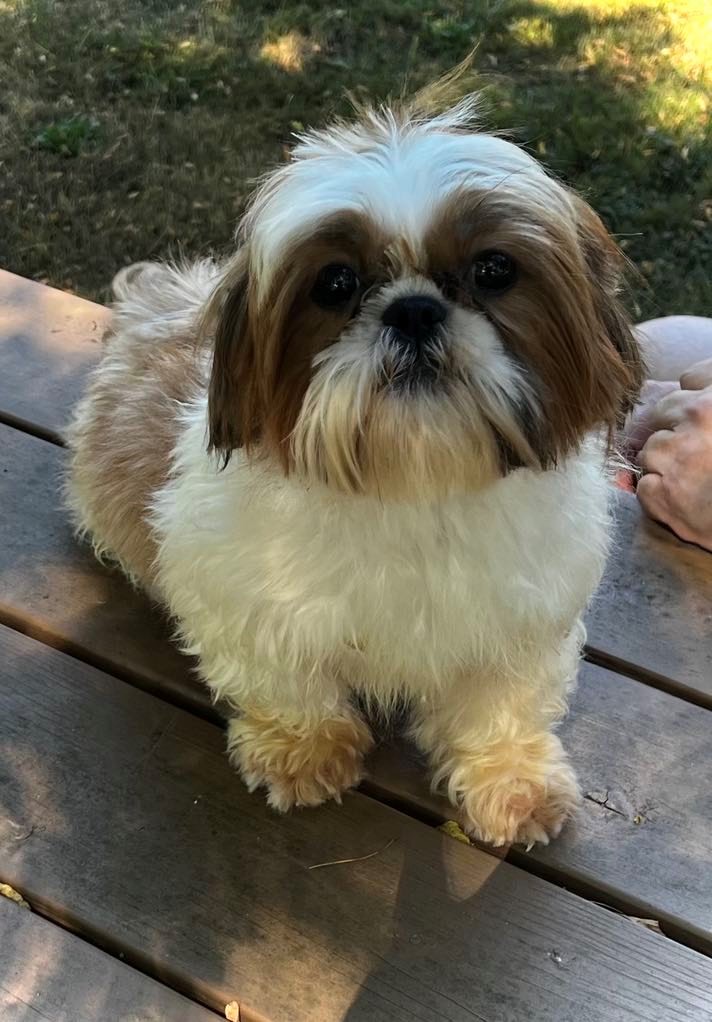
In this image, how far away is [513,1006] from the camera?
5.25 feet

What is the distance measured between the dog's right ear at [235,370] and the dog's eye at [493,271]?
30cm

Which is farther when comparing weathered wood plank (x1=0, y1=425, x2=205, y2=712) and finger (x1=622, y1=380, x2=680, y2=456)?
finger (x1=622, y1=380, x2=680, y2=456)

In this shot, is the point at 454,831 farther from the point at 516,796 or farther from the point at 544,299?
the point at 544,299

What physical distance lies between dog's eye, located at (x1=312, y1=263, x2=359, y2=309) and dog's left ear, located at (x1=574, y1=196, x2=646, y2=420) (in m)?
0.31

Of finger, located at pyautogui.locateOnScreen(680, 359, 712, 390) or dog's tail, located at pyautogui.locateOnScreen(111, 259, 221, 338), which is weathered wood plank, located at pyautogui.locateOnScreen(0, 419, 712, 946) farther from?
finger, located at pyautogui.locateOnScreen(680, 359, 712, 390)

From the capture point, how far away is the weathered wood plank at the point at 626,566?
1990 millimetres

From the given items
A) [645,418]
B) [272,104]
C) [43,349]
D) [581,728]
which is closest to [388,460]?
[581,728]

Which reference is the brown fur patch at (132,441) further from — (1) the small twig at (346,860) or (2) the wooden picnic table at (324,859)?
(1) the small twig at (346,860)

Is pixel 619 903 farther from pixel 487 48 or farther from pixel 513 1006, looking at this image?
pixel 487 48

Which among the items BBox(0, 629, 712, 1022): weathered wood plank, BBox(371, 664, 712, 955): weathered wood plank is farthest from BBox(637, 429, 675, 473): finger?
BBox(0, 629, 712, 1022): weathered wood plank

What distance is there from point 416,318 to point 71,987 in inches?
44.9

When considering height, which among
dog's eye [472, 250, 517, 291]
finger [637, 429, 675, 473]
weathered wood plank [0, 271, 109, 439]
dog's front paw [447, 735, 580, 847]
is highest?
dog's eye [472, 250, 517, 291]

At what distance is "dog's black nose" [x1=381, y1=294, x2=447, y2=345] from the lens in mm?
1246

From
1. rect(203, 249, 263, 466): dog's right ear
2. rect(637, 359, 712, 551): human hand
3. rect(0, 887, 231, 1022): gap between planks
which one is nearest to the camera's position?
rect(203, 249, 263, 466): dog's right ear
